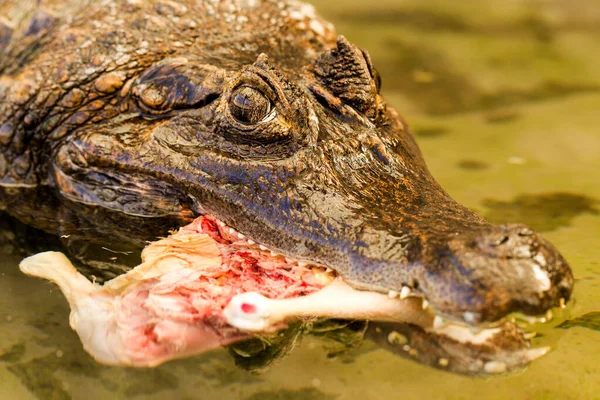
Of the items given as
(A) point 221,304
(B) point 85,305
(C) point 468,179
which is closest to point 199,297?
(A) point 221,304

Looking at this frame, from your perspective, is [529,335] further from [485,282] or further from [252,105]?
[252,105]

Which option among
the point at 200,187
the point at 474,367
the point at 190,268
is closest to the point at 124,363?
the point at 190,268

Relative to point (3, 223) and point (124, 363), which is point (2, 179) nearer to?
point (3, 223)

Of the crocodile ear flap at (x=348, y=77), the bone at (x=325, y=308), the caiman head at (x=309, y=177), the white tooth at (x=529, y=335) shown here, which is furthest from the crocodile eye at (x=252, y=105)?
the white tooth at (x=529, y=335)

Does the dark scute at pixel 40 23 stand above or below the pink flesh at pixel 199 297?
above

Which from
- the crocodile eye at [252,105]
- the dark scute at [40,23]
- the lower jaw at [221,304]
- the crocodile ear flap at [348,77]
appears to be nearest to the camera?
the lower jaw at [221,304]

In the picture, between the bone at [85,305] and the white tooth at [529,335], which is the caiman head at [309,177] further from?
the bone at [85,305]
